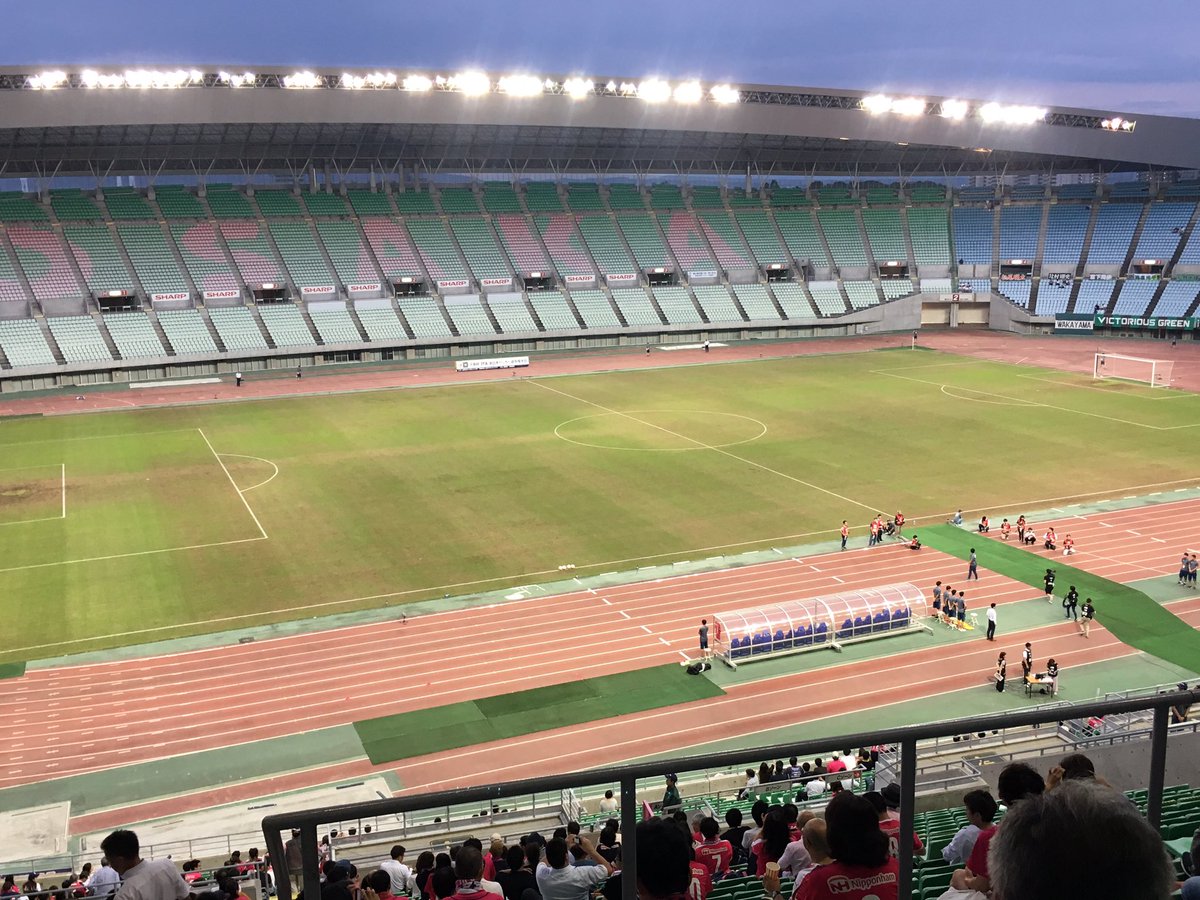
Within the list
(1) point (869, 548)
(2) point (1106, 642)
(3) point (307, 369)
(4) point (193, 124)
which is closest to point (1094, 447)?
(1) point (869, 548)

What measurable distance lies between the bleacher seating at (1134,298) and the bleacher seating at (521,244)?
43.7 metres

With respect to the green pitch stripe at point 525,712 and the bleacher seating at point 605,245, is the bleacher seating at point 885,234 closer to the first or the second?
the bleacher seating at point 605,245

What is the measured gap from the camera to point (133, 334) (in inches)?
2734

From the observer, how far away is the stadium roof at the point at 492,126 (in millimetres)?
67062

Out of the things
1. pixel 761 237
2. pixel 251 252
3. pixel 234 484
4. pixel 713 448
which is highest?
pixel 761 237

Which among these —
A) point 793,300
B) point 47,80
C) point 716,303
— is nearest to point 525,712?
point 47,80

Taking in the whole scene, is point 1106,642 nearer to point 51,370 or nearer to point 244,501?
point 244,501

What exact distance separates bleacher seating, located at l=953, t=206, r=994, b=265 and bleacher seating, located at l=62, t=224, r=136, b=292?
215ft

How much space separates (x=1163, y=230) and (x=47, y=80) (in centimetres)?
8106

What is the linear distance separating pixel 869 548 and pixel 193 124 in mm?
54742

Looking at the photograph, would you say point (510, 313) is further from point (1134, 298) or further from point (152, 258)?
point (1134, 298)

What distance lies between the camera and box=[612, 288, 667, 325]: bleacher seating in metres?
82.9

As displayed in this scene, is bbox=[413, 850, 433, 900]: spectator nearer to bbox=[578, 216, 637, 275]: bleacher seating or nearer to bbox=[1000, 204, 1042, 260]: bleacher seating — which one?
bbox=[578, 216, 637, 275]: bleacher seating

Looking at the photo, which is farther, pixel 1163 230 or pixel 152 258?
pixel 1163 230
